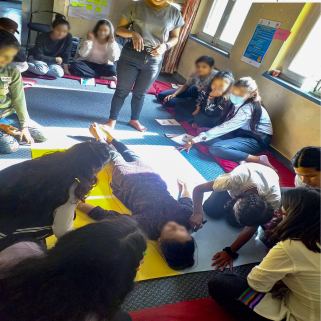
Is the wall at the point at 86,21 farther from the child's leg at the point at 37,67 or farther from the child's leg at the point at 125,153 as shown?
the child's leg at the point at 125,153

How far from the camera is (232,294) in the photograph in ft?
3.45

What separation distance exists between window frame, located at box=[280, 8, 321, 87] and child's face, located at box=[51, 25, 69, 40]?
250 cm

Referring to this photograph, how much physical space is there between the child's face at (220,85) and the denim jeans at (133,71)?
748 mm

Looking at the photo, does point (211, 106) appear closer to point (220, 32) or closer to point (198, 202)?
point (198, 202)

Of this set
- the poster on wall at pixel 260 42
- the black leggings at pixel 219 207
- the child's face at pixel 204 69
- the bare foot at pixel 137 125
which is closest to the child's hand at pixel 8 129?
the bare foot at pixel 137 125

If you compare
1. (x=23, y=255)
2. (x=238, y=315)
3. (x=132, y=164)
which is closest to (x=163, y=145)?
(x=132, y=164)

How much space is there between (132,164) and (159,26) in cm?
106

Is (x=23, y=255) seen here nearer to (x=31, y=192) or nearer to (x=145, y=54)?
(x=31, y=192)

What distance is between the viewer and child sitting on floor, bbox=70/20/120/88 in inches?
123

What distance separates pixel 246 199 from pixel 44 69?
104 inches

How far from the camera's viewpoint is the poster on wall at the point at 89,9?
349 centimetres

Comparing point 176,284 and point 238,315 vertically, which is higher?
point 238,315

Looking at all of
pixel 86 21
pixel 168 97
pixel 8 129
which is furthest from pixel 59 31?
pixel 8 129

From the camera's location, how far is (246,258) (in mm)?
1472
